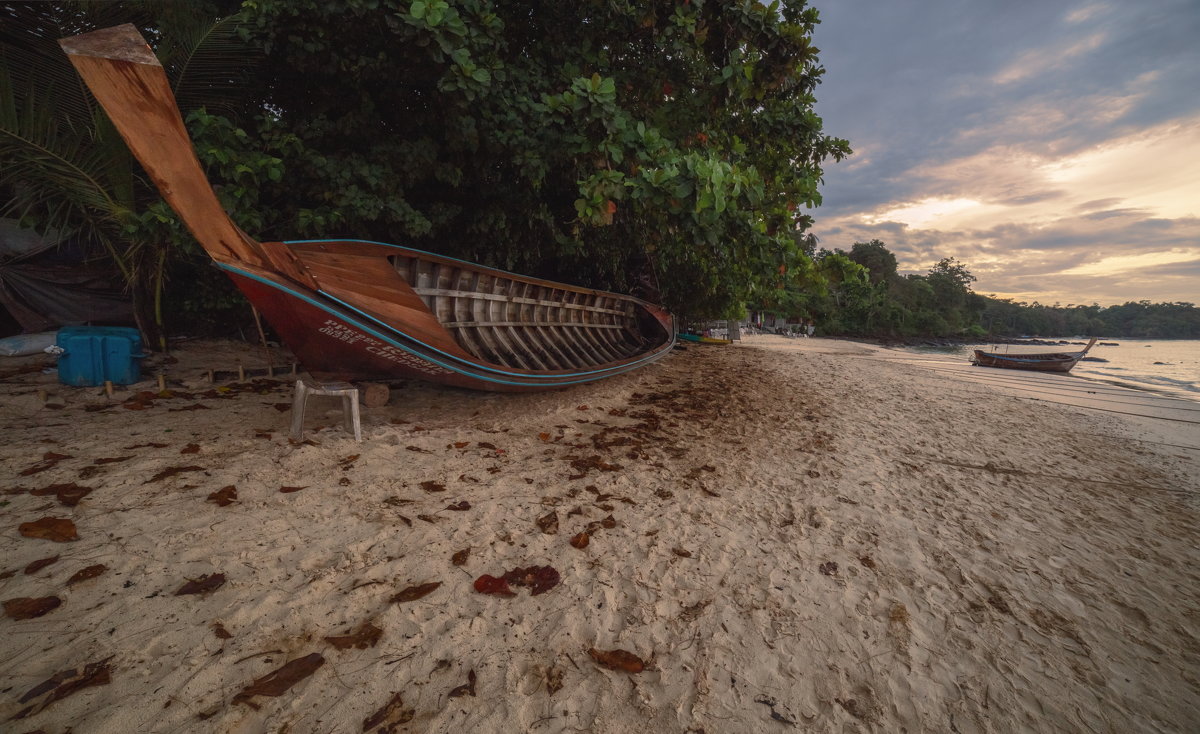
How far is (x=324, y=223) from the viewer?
5504 mm

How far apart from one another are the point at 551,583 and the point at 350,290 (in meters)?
3.13

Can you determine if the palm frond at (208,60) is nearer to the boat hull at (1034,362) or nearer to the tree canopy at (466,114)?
the tree canopy at (466,114)

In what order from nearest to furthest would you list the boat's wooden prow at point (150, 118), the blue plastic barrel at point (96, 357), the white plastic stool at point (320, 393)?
the boat's wooden prow at point (150, 118) < the white plastic stool at point (320, 393) < the blue plastic barrel at point (96, 357)

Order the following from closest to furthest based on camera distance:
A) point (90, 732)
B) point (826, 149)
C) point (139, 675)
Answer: point (90, 732) < point (139, 675) < point (826, 149)

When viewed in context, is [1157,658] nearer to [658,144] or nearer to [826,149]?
[658,144]

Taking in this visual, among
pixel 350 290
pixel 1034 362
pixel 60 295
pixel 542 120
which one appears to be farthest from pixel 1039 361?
pixel 60 295

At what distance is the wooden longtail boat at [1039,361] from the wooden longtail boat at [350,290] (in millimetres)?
19200

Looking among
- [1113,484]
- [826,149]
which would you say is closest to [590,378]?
[1113,484]

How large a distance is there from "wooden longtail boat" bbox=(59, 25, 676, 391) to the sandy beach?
0.76 m

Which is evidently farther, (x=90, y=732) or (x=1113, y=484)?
(x=1113, y=484)

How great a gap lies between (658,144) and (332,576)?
5.09 metres

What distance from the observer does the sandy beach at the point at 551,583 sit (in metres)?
1.77

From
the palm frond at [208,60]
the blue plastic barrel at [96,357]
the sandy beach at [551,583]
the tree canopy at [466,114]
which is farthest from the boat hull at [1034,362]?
the blue plastic barrel at [96,357]

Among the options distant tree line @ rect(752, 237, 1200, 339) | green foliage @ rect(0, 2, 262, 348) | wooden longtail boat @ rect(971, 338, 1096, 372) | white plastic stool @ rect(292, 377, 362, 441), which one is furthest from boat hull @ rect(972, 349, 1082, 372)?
green foliage @ rect(0, 2, 262, 348)
